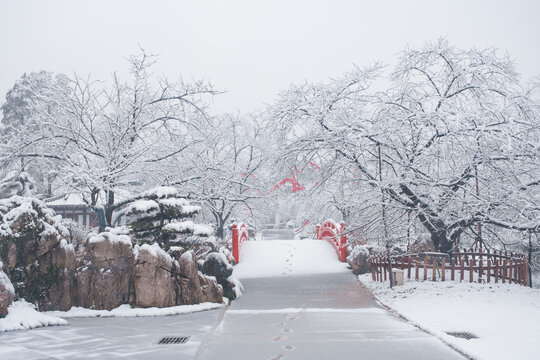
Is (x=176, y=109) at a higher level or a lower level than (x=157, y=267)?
higher

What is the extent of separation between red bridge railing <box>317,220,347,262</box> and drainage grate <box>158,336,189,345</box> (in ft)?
42.2

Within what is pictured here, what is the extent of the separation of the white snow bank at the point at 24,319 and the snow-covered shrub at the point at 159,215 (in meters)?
3.38

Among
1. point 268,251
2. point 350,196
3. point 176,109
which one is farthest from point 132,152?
point 268,251

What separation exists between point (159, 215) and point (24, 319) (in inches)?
172

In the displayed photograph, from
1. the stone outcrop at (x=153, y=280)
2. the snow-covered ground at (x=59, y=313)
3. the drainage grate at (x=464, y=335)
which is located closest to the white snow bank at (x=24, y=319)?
the snow-covered ground at (x=59, y=313)

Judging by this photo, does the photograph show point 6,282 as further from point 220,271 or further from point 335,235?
point 335,235

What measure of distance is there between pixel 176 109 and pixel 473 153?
34.0 ft

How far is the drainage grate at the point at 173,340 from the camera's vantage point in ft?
24.9

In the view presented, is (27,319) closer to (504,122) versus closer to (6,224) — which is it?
(6,224)

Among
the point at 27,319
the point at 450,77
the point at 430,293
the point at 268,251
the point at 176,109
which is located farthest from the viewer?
the point at 268,251

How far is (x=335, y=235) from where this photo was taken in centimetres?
2150

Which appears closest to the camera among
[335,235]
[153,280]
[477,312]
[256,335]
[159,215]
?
[256,335]

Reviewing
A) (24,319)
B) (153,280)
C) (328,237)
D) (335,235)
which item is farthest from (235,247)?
(24,319)

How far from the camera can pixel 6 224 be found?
31.2 ft
